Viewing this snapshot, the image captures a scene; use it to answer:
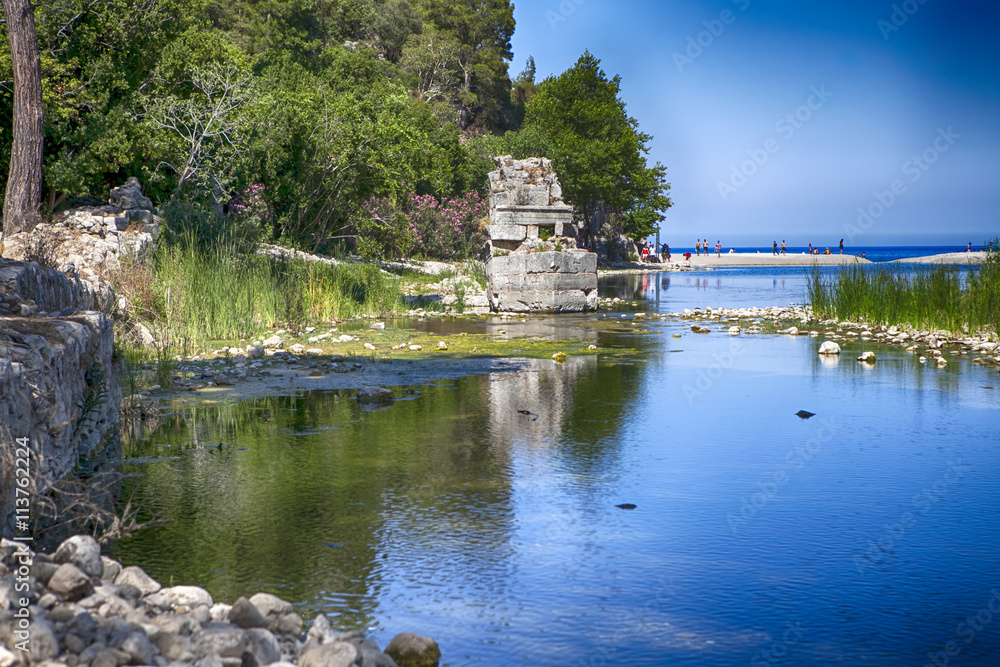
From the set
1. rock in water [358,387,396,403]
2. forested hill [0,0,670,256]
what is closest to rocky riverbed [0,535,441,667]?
rock in water [358,387,396,403]

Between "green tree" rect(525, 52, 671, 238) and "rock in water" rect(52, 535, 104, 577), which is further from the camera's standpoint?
"green tree" rect(525, 52, 671, 238)

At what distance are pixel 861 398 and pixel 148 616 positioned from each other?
26.4 ft

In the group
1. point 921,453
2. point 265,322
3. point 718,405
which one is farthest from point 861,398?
point 265,322

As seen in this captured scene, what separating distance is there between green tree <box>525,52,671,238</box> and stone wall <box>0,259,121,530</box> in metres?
46.9

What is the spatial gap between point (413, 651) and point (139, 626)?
992mm

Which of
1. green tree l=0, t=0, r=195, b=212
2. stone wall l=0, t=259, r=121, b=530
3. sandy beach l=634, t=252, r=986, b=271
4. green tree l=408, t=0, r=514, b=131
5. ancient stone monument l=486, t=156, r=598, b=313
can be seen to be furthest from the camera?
sandy beach l=634, t=252, r=986, b=271

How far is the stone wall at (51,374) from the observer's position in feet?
15.2

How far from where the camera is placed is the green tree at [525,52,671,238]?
5384 cm

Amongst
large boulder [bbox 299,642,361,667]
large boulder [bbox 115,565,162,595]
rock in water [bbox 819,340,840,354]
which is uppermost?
rock in water [bbox 819,340,840,354]

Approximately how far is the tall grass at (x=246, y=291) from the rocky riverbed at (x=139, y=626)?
940cm

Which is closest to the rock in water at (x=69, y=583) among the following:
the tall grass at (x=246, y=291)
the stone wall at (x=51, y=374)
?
the stone wall at (x=51, y=374)

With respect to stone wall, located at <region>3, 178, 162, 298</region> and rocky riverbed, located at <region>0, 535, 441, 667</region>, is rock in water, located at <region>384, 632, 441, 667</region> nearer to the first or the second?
rocky riverbed, located at <region>0, 535, 441, 667</region>

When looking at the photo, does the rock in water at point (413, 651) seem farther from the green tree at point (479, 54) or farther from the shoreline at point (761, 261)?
the green tree at point (479, 54)

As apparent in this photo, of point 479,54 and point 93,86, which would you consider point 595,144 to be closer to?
point 479,54
